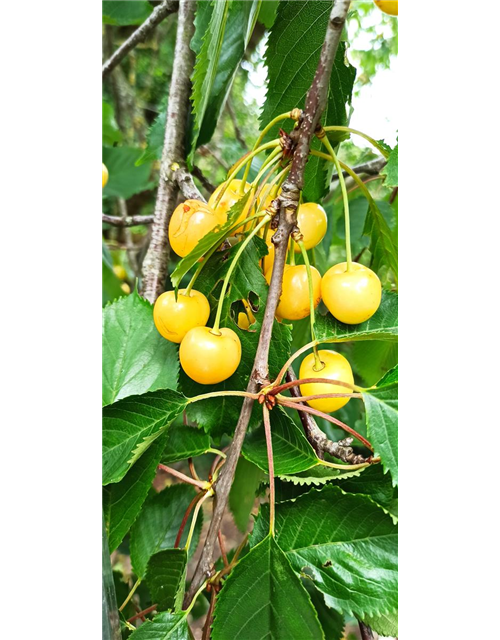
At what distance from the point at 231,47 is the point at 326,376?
25cm

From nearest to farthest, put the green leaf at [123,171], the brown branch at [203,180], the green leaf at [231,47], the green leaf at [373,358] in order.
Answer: the green leaf at [231,47] → the green leaf at [373,358] → the brown branch at [203,180] → the green leaf at [123,171]

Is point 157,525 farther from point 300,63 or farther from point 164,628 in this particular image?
point 300,63

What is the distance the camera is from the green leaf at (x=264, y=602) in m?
0.34

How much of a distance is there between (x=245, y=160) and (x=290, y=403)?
17cm

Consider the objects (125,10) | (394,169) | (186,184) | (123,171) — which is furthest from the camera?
(123,171)

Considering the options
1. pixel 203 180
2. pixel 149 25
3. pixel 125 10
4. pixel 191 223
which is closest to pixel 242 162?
pixel 191 223

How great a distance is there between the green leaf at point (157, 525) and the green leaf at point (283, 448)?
139 mm

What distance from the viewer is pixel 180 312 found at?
0.40 metres

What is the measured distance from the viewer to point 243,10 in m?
0.42

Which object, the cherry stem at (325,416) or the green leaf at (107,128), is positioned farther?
the green leaf at (107,128)

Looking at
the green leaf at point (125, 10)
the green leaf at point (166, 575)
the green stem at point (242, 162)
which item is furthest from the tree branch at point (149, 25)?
the green leaf at point (166, 575)

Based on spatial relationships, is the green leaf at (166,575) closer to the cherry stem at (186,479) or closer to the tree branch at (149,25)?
the cherry stem at (186,479)
